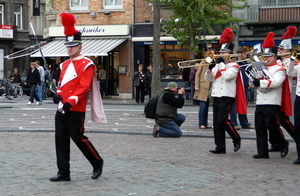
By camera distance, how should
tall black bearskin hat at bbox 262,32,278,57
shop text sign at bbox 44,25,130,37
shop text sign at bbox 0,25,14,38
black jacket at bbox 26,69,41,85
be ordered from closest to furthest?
1. tall black bearskin hat at bbox 262,32,278,57
2. black jacket at bbox 26,69,41,85
3. shop text sign at bbox 44,25,130,37
4. shop text sign at bbox 0,25,14,38

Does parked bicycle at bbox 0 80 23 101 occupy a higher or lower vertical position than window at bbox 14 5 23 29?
lower

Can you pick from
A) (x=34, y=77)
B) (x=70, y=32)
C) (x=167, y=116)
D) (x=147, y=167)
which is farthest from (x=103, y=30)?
(x=70, y=32)

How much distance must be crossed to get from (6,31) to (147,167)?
4716cm

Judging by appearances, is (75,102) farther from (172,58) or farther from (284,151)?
(172,58)

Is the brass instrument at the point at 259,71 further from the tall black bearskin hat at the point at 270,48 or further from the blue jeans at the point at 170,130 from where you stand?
the blue jeans at the point at 170,130

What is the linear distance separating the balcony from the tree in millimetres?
1957

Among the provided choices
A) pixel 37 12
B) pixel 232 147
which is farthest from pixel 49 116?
pixel 37 12

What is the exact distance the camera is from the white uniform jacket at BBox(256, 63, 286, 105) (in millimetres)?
9930

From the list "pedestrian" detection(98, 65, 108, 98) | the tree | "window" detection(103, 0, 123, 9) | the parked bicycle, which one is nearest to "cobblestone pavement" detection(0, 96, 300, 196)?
the tree

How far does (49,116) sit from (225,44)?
395 inches

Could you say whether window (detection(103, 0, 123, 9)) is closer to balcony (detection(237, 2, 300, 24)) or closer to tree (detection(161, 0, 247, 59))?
tree (detection(161, 0, 247, 59))

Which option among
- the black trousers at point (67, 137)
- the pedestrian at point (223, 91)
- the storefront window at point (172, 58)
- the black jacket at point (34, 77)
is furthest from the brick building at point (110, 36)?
the black trousers at point (67, 137)

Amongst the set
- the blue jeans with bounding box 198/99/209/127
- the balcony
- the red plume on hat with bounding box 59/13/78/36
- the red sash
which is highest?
the balcony

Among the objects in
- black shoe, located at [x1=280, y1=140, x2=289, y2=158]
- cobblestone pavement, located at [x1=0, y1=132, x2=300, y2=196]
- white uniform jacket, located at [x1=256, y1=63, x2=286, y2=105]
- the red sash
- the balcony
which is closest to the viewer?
cobblestone pavement, located at [x1=0, y1=132, x2=300, y2=196]
